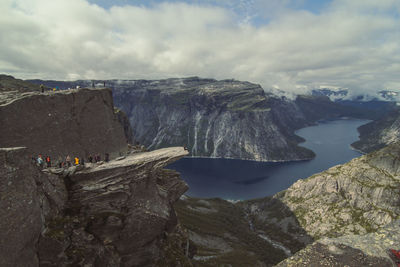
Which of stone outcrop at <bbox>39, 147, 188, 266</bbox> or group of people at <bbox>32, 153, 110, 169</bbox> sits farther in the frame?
group of people at <bbox>32, 153, 110, 169</bbox>

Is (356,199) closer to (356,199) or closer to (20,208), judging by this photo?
(356,199)

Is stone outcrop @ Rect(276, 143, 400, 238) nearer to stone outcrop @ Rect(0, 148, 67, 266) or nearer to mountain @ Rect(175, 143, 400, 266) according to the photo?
mountain @ Rect(175, 143, 400, 266)

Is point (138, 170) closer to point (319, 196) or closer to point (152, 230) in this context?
point (152, 230)

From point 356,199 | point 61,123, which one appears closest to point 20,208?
point 61,123

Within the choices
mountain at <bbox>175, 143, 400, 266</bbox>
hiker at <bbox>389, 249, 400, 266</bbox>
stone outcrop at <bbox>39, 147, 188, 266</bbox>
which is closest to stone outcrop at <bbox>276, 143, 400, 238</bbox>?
mountain at <bbox>175, 143, 400, 266</bbox>

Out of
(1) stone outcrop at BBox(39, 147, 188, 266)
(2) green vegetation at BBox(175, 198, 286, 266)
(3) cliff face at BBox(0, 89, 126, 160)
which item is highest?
(3) cliff face at BBox(0, 89, 126, 160)

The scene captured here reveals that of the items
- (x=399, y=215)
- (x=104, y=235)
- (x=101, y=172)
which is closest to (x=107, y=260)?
(x=104, y=235)
